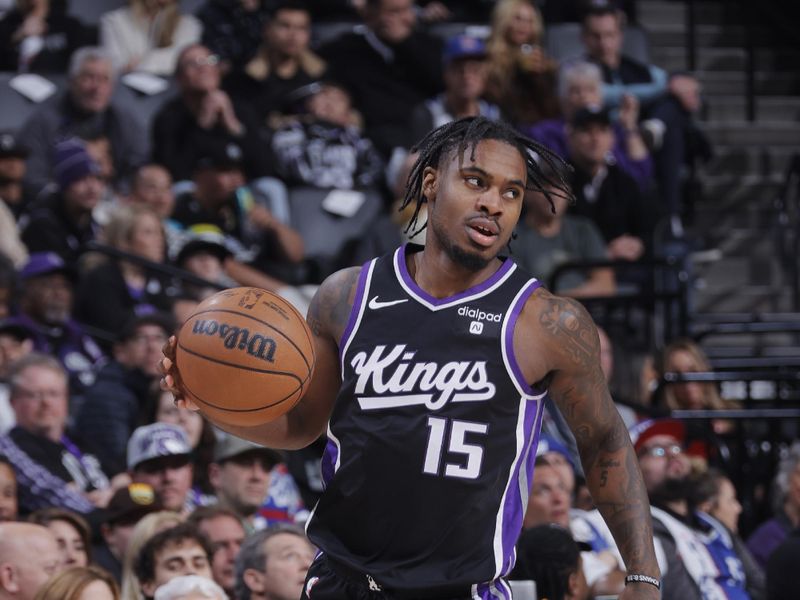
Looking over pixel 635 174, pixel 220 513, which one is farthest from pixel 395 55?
pixel 220 513

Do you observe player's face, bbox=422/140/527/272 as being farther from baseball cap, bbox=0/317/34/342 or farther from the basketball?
baseball cap, bbox=0/317/34/342

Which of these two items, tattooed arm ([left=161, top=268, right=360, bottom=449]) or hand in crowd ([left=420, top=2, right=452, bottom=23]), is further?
hand in crowd ([left=420, top=2, right=452, bottom=23])

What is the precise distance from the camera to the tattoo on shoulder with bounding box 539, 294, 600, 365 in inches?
158

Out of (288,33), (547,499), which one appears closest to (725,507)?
(547,499)

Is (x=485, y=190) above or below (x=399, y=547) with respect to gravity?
above

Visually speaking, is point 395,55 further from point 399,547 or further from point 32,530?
point 399,547

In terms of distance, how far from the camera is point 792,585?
21.9 feet

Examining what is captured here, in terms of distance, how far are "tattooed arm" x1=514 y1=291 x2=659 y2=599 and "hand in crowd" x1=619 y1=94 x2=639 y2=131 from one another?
807 centimetres

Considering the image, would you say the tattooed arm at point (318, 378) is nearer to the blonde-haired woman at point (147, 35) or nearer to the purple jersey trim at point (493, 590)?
the purple jersey trim at point (493, 590)

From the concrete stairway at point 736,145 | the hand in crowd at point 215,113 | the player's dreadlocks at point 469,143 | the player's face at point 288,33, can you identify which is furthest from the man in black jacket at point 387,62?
the player's dreadlocks at point 469,143

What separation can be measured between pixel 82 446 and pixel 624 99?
229 inches

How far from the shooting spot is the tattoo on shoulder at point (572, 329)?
13.2ft

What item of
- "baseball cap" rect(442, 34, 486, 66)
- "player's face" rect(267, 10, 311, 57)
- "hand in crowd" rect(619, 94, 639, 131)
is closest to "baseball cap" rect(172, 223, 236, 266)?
"player's face" rect(267, 10, 311, 57)

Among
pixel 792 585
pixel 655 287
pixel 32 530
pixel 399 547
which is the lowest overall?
pixel 655 287
